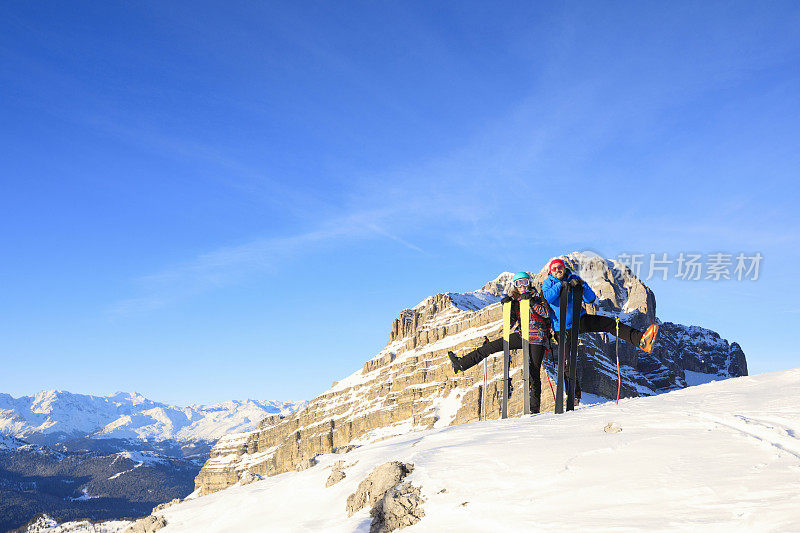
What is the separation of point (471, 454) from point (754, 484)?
13.5 feet

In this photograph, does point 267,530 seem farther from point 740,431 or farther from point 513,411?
point 513,411

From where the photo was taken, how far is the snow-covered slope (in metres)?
5.84

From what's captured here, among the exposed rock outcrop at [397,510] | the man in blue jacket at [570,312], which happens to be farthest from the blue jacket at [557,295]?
the exposed rock outcrop at [397,510]

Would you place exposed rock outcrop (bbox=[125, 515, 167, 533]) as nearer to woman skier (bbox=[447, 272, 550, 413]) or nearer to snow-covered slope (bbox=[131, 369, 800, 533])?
snow-covered slope (bbox=[131, 369, 800, 533])

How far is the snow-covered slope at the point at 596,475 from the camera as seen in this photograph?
19.1ft

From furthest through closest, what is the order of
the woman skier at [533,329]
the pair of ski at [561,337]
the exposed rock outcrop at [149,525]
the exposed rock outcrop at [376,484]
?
the woman skier at [533,329]
the pair of ski at [561,337]
the exposed rock outcrop at [149,525]
the exposed rock outcrop at [376,484]

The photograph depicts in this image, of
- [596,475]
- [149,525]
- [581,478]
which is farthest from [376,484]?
[149,525]

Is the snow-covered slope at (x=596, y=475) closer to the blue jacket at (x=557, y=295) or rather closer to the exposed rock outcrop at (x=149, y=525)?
the exposed rock outcrop at (x=149, y=525)

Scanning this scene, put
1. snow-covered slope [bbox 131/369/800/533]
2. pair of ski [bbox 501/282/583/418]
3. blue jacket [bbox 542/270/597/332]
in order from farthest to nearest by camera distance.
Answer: blue jacket [bbox 542/270/597/332] < pair of ski [bbox 501/282/583/418] < snow-covered slope [bbox 131/369/800/533]

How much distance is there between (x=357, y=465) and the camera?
34.4 feet

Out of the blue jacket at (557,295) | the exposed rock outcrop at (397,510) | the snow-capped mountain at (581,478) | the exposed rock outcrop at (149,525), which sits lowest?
the exposed rock outcrop at (149,525)

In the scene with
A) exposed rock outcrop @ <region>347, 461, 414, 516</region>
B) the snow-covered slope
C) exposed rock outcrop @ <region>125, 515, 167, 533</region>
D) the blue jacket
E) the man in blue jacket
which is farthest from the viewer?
the blue jacket

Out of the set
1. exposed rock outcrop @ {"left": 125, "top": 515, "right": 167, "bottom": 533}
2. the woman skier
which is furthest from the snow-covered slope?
the woman skier

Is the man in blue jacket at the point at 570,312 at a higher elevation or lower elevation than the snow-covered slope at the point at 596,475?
higher
